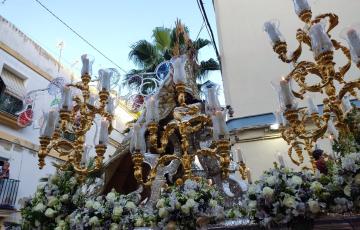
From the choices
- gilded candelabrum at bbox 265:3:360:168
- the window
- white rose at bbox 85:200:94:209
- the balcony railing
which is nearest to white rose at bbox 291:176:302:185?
gilded candelabrum at bbox 265:3:360:168

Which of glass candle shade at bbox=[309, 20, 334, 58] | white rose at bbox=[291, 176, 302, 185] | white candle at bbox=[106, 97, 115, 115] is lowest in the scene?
white rose at bbox=[291, 176, 302, 185]

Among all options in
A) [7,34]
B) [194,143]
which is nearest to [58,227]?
[194,143]

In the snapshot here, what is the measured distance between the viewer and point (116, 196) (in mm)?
3236

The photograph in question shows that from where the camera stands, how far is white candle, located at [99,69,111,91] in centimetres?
388

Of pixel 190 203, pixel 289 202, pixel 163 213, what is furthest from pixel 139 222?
pixel 289 202

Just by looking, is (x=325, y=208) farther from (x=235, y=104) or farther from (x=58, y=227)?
(x=235, y=104)

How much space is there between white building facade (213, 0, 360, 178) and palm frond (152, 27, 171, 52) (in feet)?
7.22

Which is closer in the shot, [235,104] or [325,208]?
[325,208]

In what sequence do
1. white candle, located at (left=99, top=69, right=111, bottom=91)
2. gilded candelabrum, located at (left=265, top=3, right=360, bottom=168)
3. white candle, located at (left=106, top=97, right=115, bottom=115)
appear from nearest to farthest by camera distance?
gilded candelabrum, located at (left=265, top=3, right=360, bottom=168)
white candle, located at (left=99, top=69, right=111, bottom=91)
white candle, located at (left=106, top=97, right=115, bottom=115)

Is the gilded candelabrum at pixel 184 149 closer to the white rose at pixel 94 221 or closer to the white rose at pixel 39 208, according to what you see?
the white rose at pixel 94 221

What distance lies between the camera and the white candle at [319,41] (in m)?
2.70

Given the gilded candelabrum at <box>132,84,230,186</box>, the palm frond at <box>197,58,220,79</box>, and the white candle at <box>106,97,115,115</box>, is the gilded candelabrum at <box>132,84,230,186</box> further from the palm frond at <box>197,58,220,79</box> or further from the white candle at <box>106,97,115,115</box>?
the palm frond at <box>197,58,220,79</box>

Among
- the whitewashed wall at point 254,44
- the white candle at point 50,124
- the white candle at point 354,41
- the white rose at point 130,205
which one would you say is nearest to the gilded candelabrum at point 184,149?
the white rose at point 130,205

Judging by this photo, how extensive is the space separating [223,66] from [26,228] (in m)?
6.79
